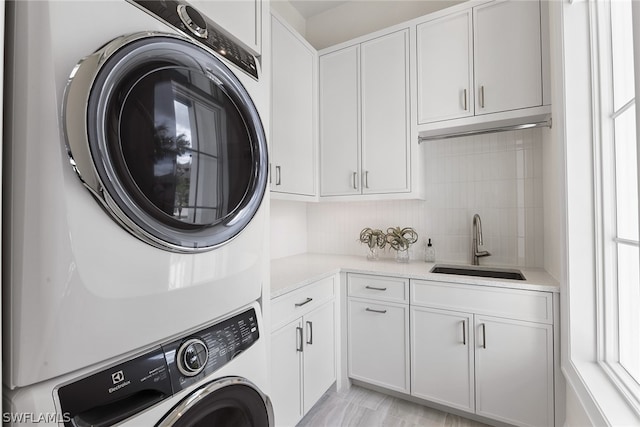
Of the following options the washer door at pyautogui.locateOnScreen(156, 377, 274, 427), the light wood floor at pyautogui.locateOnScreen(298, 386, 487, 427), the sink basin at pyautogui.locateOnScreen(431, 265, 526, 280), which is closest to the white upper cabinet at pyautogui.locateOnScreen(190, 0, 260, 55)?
the washer door at pyautogui.locateOnScreen(156, 377, 274, 427)

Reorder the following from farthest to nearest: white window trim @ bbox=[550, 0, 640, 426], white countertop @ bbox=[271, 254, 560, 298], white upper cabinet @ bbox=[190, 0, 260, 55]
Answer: white countertop @ bbox=[271, 254, 560, 298] < white window trim @ bbox=[550, 0, 640, 426] < white upper cabinet @ bbox=[190, 0, 260, 55]

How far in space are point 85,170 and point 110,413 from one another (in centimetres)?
48

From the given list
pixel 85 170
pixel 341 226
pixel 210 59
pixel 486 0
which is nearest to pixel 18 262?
pixel 85 170

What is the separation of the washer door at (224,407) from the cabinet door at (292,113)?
119 centimetres

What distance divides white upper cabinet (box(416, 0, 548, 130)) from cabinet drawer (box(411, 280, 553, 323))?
1.03 m

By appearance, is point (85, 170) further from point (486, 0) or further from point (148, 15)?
point (486, 0)

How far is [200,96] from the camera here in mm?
750

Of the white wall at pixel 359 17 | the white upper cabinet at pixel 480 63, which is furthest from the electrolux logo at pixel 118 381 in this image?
the white wall at pixel 359 17

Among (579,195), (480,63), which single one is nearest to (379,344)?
(579,195)

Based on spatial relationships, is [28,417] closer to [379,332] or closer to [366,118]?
[379,332]

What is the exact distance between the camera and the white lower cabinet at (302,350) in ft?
4.90

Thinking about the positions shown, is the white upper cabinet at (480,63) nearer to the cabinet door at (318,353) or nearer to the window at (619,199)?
the window at (619,199)

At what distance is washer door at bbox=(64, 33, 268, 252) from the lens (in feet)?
1.81

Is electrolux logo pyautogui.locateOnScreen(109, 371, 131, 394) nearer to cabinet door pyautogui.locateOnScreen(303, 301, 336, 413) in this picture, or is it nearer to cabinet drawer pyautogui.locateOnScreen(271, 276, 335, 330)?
cabinet drawer pyautogui.locateOnScreen(271, 276, 335, 330)
